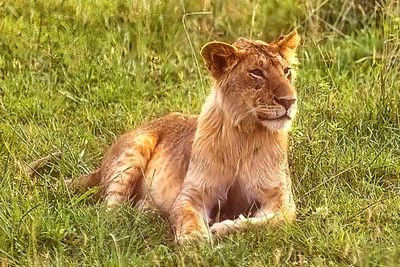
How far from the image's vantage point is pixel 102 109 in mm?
6613

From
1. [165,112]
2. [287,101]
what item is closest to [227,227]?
[287,101]

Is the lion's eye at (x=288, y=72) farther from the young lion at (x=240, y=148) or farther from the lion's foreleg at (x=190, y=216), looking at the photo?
the lion's foreleg at (x=190, y=216)

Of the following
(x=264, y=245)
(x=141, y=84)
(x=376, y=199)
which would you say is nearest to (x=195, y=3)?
(x=141, y=84)

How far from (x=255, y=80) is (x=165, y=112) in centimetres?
179

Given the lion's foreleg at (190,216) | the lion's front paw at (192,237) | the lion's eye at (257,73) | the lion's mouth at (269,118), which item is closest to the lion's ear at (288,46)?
the lion's eye at (257,73)

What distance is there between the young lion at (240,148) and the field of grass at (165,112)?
15 cm

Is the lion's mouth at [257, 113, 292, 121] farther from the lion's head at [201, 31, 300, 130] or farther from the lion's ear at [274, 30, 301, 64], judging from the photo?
the lion's ear at [274, 30, 301, 64]

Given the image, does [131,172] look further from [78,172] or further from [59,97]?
[59,97]

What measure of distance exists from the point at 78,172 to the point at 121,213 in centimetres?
79

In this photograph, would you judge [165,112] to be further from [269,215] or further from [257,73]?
[269,215]

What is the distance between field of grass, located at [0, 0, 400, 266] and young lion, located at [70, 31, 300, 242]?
0.15 m

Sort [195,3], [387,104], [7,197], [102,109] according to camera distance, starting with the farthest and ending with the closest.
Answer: [195,3], [102,109], [387,104], [7,197]

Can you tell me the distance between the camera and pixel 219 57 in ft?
16.3

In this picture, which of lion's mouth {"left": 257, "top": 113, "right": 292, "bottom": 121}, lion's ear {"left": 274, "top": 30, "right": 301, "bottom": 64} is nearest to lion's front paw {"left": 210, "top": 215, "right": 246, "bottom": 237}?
lion's mouth {"left": 257, "top": 113, "right": 292, "bottom": 121}
